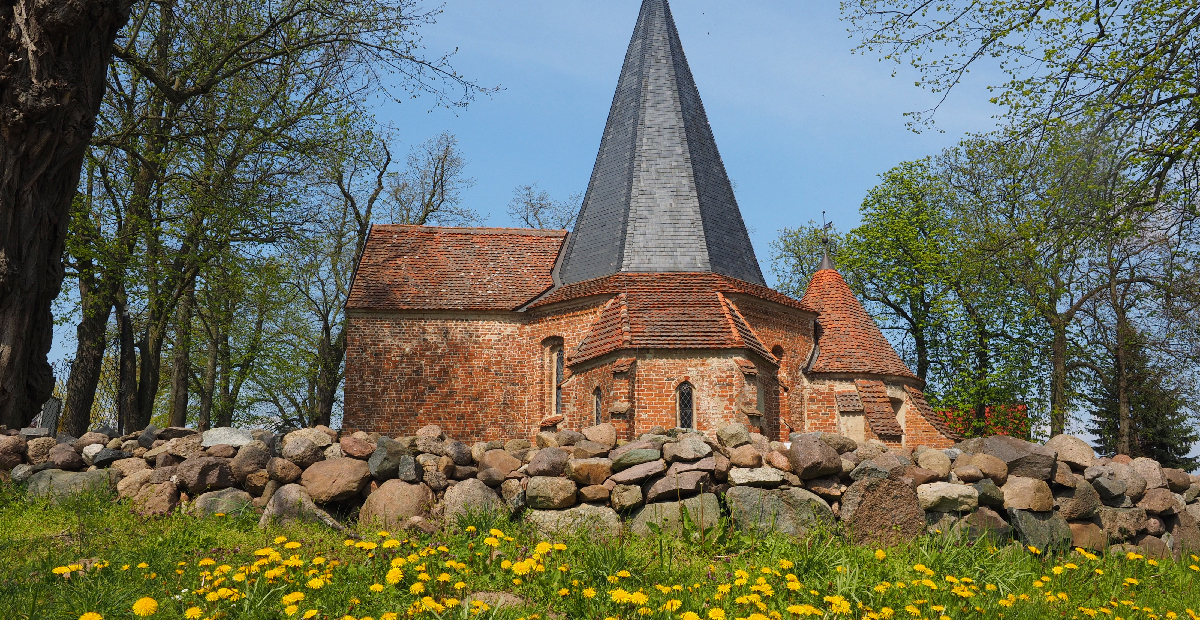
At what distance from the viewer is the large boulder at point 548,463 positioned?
8820 mm

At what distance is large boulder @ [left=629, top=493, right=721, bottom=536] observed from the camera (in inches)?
332

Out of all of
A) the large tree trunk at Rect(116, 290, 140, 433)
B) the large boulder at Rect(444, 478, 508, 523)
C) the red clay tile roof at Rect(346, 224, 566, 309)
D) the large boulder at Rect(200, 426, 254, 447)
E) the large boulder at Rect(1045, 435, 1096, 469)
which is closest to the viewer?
the large boulder at Rect(444, 478, 508, 523)

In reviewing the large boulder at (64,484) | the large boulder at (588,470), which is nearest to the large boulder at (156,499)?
the large boulder at (64,484)

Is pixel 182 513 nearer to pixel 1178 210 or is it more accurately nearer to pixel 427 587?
pixel 427 587

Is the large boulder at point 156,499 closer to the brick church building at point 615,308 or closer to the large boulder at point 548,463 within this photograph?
the large boulder at point 548,463

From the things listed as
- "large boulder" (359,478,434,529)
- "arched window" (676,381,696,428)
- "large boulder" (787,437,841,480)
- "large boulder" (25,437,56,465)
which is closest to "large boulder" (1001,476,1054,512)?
"large boulder" (787,437,841,480)

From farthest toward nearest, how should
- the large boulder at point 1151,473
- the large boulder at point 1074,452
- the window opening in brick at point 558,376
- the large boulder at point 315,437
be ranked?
the window opening in brick at point 558,376 < the large boulder at point 1151,473 < the large boulder at point 1074,452 < the large boulder at point 315,437

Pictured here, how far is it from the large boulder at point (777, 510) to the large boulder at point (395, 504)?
3.01m

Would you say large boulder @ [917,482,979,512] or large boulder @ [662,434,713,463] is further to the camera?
large boulder @ [917,482,979,512]

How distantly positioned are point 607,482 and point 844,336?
15.1m

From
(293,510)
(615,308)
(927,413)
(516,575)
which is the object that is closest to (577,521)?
(516,575)

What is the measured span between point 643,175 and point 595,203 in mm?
1709

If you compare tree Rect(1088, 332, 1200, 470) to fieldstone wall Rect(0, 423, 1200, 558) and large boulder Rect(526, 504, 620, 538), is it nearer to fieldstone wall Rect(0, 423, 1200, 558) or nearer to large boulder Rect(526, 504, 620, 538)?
fieldstone wall Rect(0, 423, 1200, 558)

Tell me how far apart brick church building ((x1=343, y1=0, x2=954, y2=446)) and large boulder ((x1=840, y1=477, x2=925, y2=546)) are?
9377 mm
